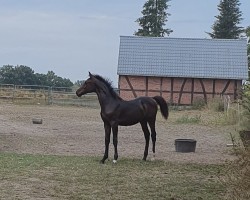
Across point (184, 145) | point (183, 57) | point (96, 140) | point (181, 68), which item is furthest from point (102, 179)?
point (183, 57)

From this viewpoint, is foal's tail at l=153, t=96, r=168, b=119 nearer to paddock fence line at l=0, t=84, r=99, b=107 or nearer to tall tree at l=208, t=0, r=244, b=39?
paddock fence line at l=0, t=84, r=99, b=107

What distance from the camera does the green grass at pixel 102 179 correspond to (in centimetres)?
779

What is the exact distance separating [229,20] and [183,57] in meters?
23.0

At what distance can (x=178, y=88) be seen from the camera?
41.0m

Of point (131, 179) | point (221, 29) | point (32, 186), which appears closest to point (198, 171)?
point (131, 179)

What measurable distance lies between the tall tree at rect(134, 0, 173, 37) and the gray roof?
19092mm

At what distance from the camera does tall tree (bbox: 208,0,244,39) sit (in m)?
64.2

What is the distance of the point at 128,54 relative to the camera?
43688mm

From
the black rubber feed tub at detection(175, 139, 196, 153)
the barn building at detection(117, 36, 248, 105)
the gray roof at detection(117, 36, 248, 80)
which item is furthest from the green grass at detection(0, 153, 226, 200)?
the gray roof at detection(117, 36, 248, 80)

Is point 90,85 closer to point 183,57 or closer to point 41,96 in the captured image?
point 41,96

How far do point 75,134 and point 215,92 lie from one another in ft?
78.5

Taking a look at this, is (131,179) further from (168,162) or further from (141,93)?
(141,93)

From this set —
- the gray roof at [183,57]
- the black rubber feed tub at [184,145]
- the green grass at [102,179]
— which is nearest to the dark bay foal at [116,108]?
the green grass at [102,179]

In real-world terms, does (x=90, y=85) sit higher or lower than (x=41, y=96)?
higher
